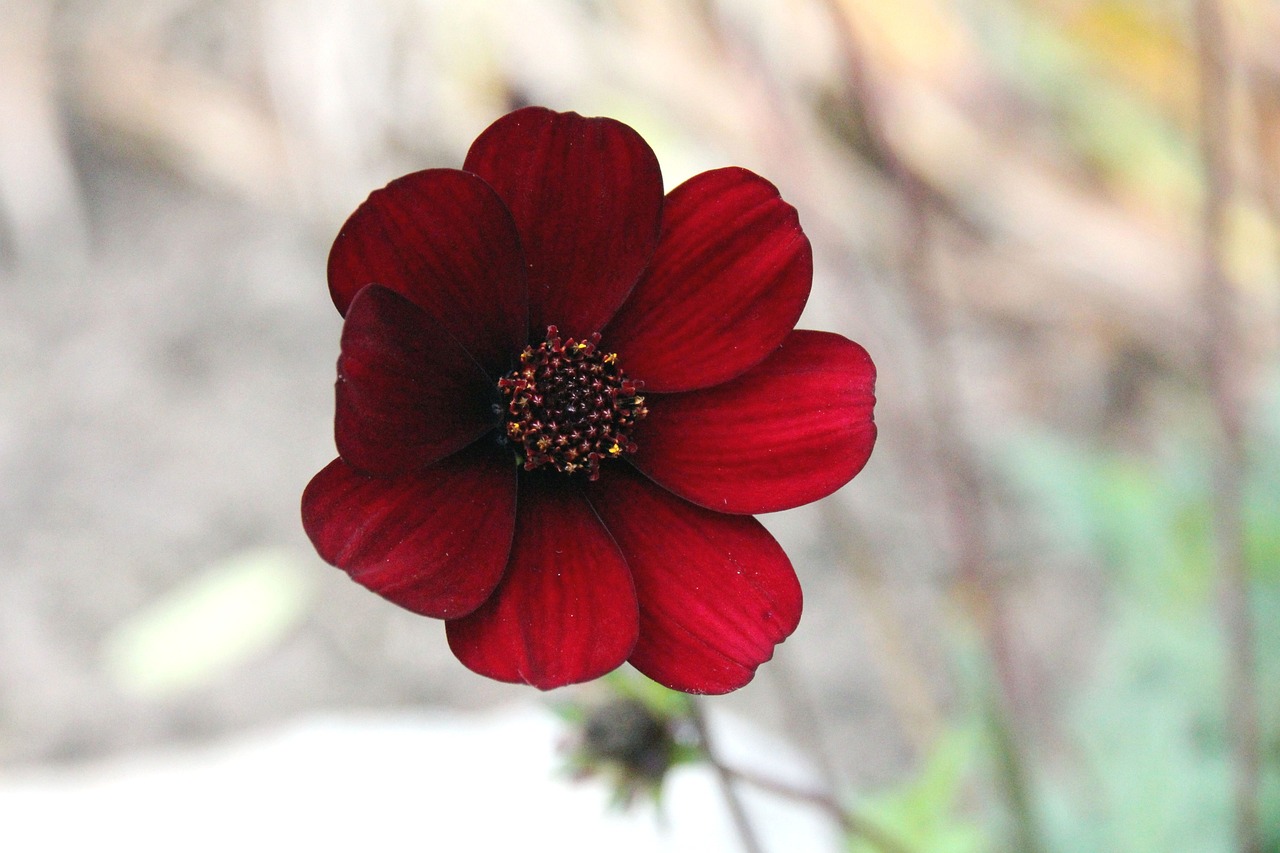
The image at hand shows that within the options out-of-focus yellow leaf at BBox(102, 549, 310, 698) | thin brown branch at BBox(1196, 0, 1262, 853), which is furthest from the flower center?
out-of-focus yellow leaf at BBox(102, 549, 310, 698)

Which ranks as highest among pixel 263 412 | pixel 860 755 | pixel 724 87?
pixel 724 87

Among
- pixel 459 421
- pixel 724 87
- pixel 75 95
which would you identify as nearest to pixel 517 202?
pixel 459 421

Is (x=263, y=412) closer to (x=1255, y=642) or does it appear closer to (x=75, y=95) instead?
(x=75, y=95)

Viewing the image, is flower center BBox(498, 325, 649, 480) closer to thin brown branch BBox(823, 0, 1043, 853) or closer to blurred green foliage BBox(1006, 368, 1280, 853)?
thin brown branch BBox(823, 0, 1043, 853)

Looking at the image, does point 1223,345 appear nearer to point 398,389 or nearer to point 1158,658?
point 398,389

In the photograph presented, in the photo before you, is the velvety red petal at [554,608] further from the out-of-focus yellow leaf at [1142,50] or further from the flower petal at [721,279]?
the out-of-focus yellow leaf at [1142,50]

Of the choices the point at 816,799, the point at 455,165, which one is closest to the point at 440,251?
the point at 816,799

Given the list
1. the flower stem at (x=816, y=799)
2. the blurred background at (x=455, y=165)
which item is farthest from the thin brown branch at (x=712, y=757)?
the blurred background at (x=455, y=165)
